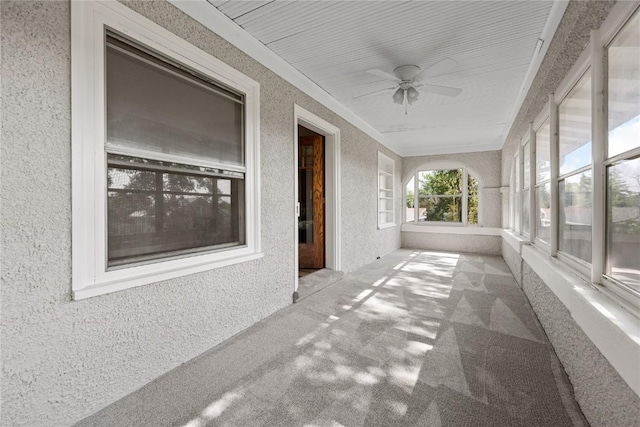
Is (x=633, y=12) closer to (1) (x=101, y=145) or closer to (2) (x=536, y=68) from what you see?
(2) (x=536, y=68)

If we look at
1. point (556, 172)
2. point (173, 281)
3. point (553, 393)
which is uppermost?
point (556, 172)

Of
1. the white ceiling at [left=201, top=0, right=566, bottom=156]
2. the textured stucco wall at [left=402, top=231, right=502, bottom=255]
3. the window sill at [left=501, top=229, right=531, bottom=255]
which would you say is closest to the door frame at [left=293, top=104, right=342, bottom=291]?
the white ceiling at [left=201, top=0, right=566, bottom=156]

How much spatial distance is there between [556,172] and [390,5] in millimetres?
1930

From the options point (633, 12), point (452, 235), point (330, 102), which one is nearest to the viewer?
point (633, 12)

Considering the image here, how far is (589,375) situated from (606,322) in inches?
20.1

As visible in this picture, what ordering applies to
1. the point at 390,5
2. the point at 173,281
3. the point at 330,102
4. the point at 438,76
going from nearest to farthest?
the point at 173,281
the point at 390,5
the point at 438,76
the point at 330,102

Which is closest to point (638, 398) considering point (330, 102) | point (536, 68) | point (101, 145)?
point (101, 145)

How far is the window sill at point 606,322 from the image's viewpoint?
3.40ft

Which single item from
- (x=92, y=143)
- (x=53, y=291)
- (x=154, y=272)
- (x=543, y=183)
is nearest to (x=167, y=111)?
(x=92, y=143)

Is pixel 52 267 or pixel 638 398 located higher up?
pixel 52 267

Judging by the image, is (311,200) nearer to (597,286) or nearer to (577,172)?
(577,172)

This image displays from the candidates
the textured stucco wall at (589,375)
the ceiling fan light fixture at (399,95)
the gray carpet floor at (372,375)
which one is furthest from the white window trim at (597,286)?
the ceiling fan light fixture at (399,95)

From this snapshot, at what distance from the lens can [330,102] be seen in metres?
3.99

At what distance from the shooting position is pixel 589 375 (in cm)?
150
